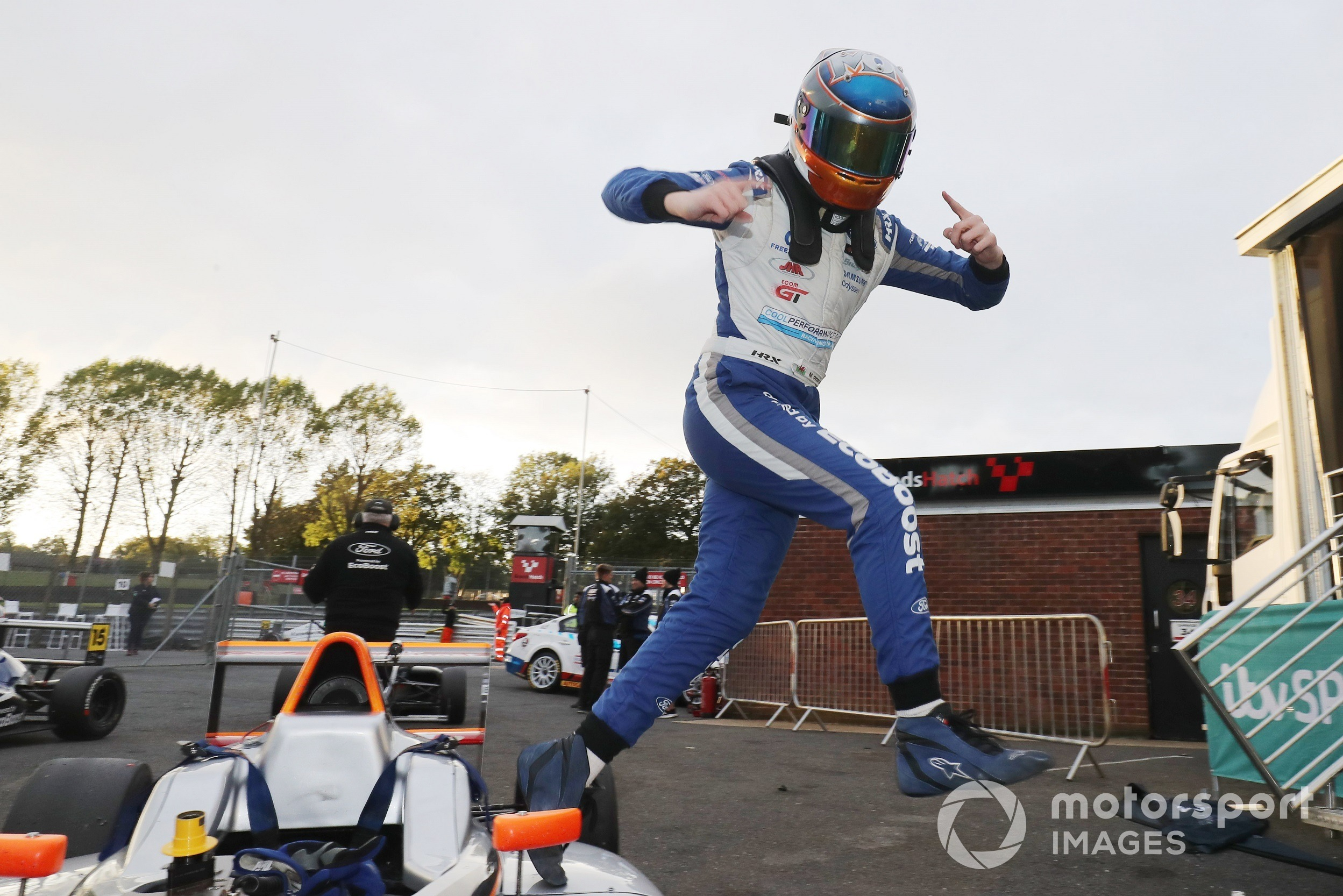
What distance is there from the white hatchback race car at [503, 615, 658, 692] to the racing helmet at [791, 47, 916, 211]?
11.3m

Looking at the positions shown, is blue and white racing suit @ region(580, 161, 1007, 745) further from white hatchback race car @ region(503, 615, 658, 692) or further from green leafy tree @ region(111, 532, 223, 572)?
green leafy tree @ region(111, 532, 223, 572)

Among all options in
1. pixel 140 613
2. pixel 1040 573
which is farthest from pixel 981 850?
pixel 140 613

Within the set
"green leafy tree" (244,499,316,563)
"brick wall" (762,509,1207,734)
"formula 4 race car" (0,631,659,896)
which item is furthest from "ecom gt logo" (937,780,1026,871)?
"green leafy tree" (244,499,316,563)

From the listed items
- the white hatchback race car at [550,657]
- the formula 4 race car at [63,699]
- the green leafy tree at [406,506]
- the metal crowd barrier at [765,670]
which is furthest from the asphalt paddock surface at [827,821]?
the green leafy tree at [406,506]

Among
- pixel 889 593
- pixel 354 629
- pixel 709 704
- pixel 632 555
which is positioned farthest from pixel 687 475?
pixel 889 593

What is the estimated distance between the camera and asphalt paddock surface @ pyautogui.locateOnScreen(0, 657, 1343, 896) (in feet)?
10.9

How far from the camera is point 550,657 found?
13383 mm

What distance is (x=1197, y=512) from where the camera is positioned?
10430 mm

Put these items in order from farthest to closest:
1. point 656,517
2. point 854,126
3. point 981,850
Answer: point 656,517 < point 981,850 < point 854,126

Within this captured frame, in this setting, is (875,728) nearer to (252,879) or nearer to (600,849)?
(600,849)

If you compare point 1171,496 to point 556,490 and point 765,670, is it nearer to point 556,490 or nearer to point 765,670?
point 765,670

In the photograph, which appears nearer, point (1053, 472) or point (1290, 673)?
point (1290, 673)

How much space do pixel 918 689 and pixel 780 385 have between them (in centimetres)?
84

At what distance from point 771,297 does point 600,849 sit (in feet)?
5.41
